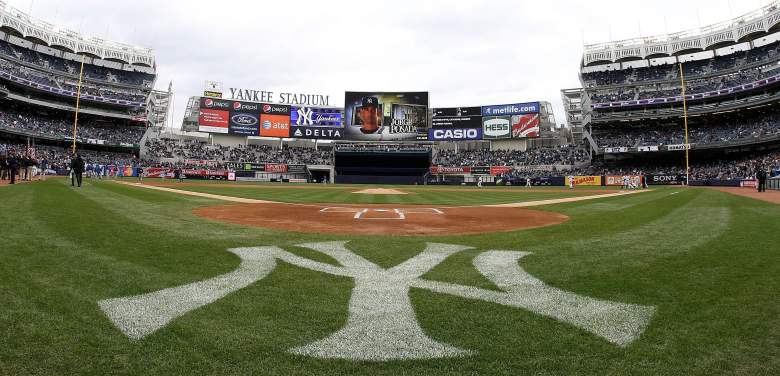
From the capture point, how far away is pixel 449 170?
213 feet

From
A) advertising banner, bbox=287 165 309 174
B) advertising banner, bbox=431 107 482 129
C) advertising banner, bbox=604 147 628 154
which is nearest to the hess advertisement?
advertising banner, bbox=431 107 482 129

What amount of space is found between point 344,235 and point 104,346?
5382mm

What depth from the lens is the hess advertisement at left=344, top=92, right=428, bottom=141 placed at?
67.0 metres

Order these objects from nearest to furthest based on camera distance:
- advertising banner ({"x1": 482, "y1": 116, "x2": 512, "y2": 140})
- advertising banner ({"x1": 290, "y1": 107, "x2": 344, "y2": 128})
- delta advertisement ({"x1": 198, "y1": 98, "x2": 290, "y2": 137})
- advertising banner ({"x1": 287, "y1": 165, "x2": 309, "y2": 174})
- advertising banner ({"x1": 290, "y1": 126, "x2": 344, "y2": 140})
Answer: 1. advertising banner ({"x1": 287, "y1": 165, "x2": 309, "y2": 174})
2. delta advertisement ({"x1": 198, "y1": 98, "x2": 290, "y2": 137})
3. advertising banner ({"x1": 482, "y1": 116, "x2": 512, "y2": 140})
4. advertising banner ({"x1": 290, "y1": 126, "x2": 344, "y2": 140})
5. advertising banner ({"x1": 290, "y1": 107, "x2": 344, "y2": 128})

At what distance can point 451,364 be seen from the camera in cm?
248

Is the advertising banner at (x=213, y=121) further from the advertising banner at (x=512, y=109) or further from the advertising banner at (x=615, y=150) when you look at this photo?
the advertising banner at (x=615, y=150)

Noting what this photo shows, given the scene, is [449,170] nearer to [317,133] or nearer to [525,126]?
[525,126]

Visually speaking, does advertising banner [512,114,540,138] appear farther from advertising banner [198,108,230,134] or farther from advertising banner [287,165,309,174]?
advertising banner [198,108,230,134]

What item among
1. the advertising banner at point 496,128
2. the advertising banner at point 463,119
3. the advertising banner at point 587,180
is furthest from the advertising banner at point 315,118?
the advertising banner at point 587,180

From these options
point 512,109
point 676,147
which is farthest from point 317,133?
point 676,147

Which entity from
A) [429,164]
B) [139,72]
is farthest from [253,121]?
[429,164]

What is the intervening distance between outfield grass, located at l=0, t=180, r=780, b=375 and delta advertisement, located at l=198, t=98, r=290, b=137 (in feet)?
212

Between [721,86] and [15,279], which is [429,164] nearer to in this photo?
[721,86]

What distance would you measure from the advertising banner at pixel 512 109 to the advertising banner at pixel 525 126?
832 millimetres
